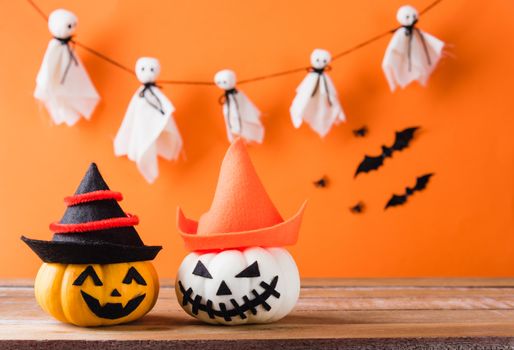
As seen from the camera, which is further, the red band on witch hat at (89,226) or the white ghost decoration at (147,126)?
the white ghost decoration at (147,126)

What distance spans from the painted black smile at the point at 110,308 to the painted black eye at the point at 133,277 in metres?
0.02

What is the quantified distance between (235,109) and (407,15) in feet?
2.05

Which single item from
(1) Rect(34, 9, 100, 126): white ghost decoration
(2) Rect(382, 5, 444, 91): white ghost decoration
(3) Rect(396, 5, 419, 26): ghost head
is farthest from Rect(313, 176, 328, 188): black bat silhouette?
(1) Rect(34, 9, 100, 126): white ghost decoration

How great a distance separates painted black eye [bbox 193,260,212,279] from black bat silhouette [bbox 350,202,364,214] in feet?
3.89

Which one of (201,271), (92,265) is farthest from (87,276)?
(201,271)

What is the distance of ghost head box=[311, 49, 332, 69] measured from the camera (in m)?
1.97

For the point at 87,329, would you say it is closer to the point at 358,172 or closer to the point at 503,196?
the point at 358,172

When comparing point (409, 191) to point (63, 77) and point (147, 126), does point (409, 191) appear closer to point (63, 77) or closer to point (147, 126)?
point (147, 126)

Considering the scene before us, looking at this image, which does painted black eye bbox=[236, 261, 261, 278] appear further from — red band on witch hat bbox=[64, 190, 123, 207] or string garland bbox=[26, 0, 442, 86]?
string garland bbox=[26, 0, 442, 86]

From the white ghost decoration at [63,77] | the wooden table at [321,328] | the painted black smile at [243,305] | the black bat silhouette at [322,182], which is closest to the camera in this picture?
the wooden table at [321,328]

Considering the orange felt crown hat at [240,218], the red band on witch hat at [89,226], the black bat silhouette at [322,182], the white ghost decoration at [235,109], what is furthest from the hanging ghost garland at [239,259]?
the black bat silhouette at [322,182]

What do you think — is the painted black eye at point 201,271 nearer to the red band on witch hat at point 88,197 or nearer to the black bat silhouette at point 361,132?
the red band on witch hat at point 88,197

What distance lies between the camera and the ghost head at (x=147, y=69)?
76.9 inches

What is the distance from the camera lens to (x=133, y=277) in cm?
94
